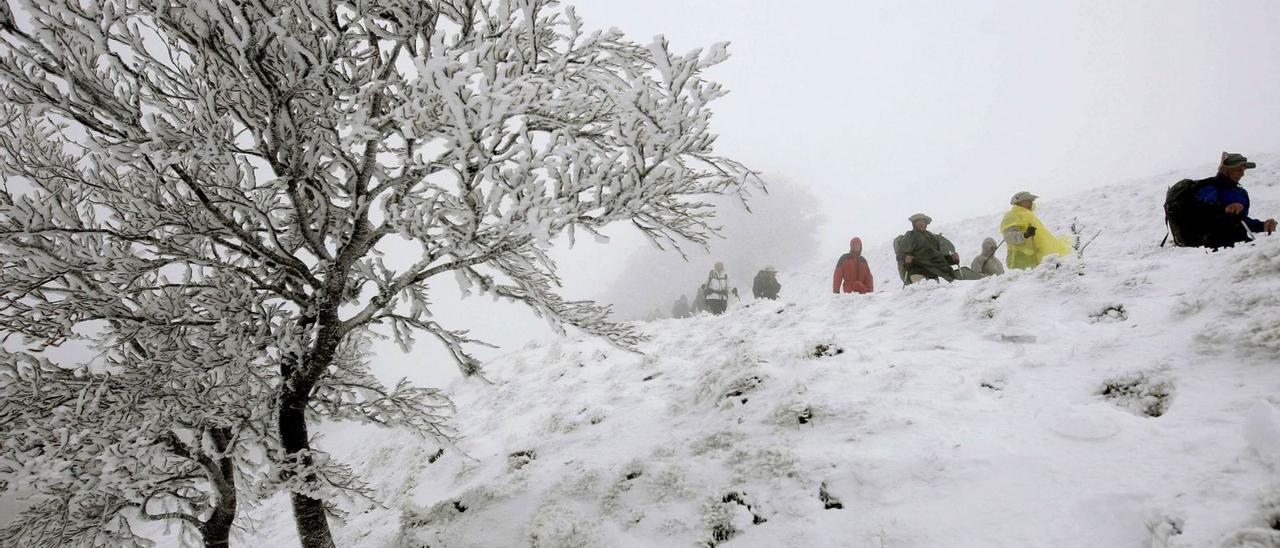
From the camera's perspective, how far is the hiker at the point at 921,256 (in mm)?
9484

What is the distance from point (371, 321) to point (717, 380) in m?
3.58

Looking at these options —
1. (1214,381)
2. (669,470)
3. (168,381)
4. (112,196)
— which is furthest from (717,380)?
(112,196)

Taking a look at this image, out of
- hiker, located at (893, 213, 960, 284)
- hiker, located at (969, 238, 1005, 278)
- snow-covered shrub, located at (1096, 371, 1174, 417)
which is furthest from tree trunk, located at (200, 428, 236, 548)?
hiker, located at (969, 238, 1005, 278)

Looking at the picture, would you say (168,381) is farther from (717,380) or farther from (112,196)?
(717,380)

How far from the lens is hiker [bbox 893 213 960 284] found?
948 cm

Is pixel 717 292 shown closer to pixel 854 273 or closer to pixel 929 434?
pixel 854 273

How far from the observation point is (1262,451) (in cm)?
260

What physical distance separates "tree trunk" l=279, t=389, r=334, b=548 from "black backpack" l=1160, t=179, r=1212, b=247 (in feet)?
32.1

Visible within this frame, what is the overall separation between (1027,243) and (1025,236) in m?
0.21

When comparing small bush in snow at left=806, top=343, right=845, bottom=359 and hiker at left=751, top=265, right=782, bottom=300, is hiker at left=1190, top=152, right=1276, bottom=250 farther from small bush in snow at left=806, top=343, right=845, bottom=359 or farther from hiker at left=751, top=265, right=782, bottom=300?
hiker at left=751, top=265, right=782, bottom=300

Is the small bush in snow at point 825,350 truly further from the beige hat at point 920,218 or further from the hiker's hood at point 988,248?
the hiker's hood at point 988,248

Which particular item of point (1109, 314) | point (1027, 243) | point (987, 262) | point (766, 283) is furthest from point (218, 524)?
point (766, 283)

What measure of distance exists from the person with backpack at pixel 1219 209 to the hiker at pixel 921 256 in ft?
11.4

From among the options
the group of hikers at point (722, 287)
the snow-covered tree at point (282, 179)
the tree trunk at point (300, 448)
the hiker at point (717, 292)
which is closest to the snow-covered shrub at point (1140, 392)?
the snow-covered tree at point (282, 179)
